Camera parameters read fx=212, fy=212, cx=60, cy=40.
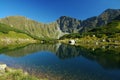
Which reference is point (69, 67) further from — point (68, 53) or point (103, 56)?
point (68, 53)

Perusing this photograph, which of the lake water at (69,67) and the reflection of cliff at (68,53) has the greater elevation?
the reflection of cliff at (68,53)

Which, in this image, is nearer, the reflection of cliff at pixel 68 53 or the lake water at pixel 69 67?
the lake water at pixel 69 67

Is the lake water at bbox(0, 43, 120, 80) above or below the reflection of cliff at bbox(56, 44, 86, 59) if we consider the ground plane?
below

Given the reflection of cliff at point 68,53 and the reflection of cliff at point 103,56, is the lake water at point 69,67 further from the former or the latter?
the reflection of cliff at point 68,53

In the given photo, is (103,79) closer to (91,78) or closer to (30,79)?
(91,78)

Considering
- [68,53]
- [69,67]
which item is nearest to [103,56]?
[68,53]

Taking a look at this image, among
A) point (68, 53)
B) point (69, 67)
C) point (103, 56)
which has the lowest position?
point (69, 67)

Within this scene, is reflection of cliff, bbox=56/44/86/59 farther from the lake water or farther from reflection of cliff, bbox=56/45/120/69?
the lake water

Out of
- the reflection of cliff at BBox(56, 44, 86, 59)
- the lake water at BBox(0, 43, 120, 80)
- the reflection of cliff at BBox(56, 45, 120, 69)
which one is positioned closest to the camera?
the lake water at BBox(0, 43, 120, 80)

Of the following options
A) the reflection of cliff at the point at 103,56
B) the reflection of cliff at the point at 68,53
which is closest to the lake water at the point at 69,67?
the reflection of cliff at the point at 103,56

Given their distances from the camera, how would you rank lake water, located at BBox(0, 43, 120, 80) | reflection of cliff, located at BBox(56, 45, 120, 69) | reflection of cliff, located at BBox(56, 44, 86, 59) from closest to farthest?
lake water, located at BBox(0, 43, 120, 80) → reflection of cliff, located at BBox(56, 45, 120, 69) → reflection of cliff, located at BBox(56, 44, 86, 59)

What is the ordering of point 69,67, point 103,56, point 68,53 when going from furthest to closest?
point 68,53
point 103,56
point 69,67

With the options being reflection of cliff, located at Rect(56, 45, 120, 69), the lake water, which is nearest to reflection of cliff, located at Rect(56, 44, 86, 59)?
reflection of cliff, located at Rect(56, 45, 120, 69)

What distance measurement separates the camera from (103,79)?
192ft
